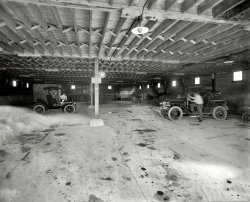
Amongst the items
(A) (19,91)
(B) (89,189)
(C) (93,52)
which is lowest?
(B) (89,189)

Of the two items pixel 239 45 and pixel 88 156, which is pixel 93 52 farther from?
pixel 239 45

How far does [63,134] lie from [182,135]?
521 centimetres

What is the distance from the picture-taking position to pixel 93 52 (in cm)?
933

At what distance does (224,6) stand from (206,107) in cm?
768

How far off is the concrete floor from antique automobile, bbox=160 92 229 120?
3.51 metres

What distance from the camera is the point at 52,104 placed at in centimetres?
1383

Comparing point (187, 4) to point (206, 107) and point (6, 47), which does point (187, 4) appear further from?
point (206, 107)

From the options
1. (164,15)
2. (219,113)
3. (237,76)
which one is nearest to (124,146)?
(164,15)

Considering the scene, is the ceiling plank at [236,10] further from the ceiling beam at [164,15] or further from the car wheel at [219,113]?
the car wheel at [219,113]

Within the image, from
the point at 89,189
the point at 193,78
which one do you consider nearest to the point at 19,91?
the point at 193,78

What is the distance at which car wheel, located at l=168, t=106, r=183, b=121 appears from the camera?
408 inches

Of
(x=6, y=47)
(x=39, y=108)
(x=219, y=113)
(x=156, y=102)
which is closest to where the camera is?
(x=6, y=47)

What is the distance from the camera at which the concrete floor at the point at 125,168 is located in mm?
3076

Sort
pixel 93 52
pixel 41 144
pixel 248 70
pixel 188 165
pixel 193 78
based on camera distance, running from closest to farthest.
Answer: pixel 188 165, pixel 41 144, pixel 93 52, pixel 248 70, pixel 193 78
